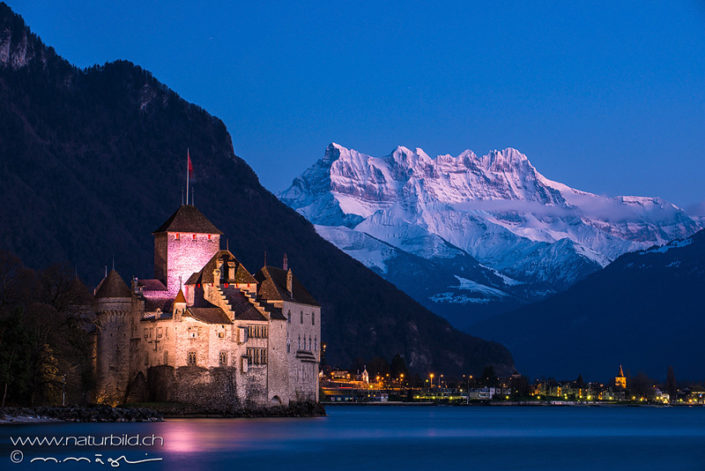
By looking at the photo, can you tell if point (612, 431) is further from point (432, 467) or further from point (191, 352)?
point (432, 467)

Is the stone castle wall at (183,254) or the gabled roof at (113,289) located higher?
the stone castle wall at (183,254)

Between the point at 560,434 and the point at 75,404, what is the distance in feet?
163

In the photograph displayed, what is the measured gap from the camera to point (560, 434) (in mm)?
132500

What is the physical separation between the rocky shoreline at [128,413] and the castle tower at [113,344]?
12.7ft

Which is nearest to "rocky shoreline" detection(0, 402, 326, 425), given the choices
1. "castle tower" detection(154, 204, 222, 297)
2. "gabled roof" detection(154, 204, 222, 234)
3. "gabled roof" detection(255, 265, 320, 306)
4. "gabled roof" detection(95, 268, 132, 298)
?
"gabled roof" detection(255, 265, 320, 306)

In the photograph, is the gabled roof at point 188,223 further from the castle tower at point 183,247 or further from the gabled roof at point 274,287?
the gabled roof at point 274,287

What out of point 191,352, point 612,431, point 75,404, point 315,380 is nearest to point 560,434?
point 612,431

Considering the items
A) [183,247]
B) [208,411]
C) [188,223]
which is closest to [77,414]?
[208,411]

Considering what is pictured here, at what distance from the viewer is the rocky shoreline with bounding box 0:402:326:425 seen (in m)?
110

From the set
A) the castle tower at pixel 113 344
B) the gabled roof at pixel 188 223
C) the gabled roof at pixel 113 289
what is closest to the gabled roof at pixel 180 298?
the castle tower at pixel 113 344

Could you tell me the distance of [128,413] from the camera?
12206cm

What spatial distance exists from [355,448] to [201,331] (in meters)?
32.1

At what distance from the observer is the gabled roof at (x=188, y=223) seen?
14100 cm

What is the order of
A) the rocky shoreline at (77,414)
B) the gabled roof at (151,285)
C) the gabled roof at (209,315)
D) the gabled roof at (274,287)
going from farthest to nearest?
the gabled roof at (151,285), the gabled roof at (274,287), the gabled roof at (209,315), the rocky shoreline at (77,414)
